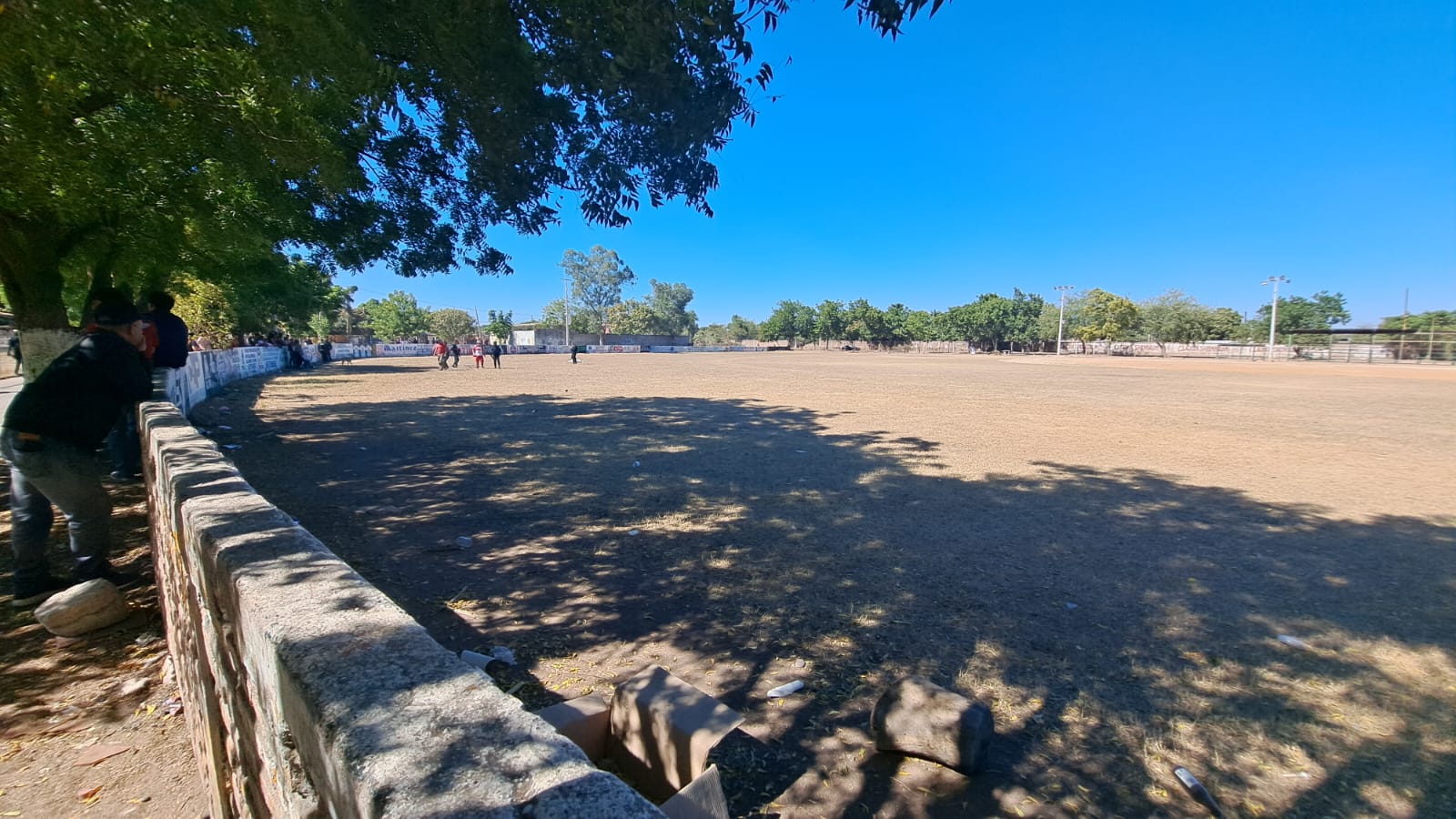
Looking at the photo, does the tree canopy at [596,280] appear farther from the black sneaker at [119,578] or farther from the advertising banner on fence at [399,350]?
the black sneaker at [119,578]

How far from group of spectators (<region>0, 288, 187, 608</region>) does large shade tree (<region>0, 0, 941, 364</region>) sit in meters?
1.42

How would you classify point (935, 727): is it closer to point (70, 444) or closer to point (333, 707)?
point (333, 707)

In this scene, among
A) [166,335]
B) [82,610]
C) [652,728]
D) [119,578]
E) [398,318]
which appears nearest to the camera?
[652,728]

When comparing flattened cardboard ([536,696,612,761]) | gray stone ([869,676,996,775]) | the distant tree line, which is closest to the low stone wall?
flattened cardboard ([536,696,612,761])

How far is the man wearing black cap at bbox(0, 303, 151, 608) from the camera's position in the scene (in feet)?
11.5

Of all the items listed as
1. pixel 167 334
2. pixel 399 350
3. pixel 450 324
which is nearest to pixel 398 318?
pixel 450 324

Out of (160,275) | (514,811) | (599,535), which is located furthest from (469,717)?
(160,275)

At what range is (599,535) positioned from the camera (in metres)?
5.30

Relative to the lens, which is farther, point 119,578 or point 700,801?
point 119,578

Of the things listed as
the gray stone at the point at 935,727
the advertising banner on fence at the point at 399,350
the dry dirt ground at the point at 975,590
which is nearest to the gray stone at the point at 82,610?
the dry dirt ground at the point at 975,590

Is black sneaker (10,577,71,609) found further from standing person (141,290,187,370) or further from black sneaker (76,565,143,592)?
standing person (141,290,187,370)

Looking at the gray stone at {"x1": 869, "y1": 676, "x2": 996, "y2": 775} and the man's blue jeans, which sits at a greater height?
the man's blue jeans

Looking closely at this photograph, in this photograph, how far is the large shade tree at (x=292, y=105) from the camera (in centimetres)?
367

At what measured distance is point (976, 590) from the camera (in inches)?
166
